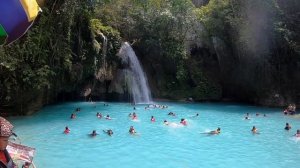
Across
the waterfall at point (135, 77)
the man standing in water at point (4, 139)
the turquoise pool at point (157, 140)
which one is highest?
the waterfall at point (135, 77)

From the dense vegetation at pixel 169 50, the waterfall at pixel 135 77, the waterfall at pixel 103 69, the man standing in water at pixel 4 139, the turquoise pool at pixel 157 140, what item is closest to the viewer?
the man standing in water at pixel 4 139

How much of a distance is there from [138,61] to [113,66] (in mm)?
2491

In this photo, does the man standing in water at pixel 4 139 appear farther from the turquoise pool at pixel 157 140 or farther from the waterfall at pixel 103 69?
the waterfall at pixel 103 69

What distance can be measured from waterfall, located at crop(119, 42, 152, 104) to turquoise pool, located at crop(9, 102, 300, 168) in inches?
192

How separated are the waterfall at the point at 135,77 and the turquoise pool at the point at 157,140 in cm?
488

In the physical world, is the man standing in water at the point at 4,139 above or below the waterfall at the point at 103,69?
below

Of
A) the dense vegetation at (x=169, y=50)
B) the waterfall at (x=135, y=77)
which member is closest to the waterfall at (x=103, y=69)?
the dense vegetation at (x=169, y=50)

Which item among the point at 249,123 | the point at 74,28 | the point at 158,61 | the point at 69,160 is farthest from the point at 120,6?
the point at 69,160

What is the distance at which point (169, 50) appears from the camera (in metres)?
32.8

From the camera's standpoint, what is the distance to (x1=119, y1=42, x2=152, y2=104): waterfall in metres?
31.7

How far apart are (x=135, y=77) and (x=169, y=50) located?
3782 mm

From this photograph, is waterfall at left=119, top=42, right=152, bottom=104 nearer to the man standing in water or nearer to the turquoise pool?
the turquoise pool

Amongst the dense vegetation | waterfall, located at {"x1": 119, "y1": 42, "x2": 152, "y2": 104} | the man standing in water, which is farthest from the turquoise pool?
the man standing in water

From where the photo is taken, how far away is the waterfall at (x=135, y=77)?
104 feet
